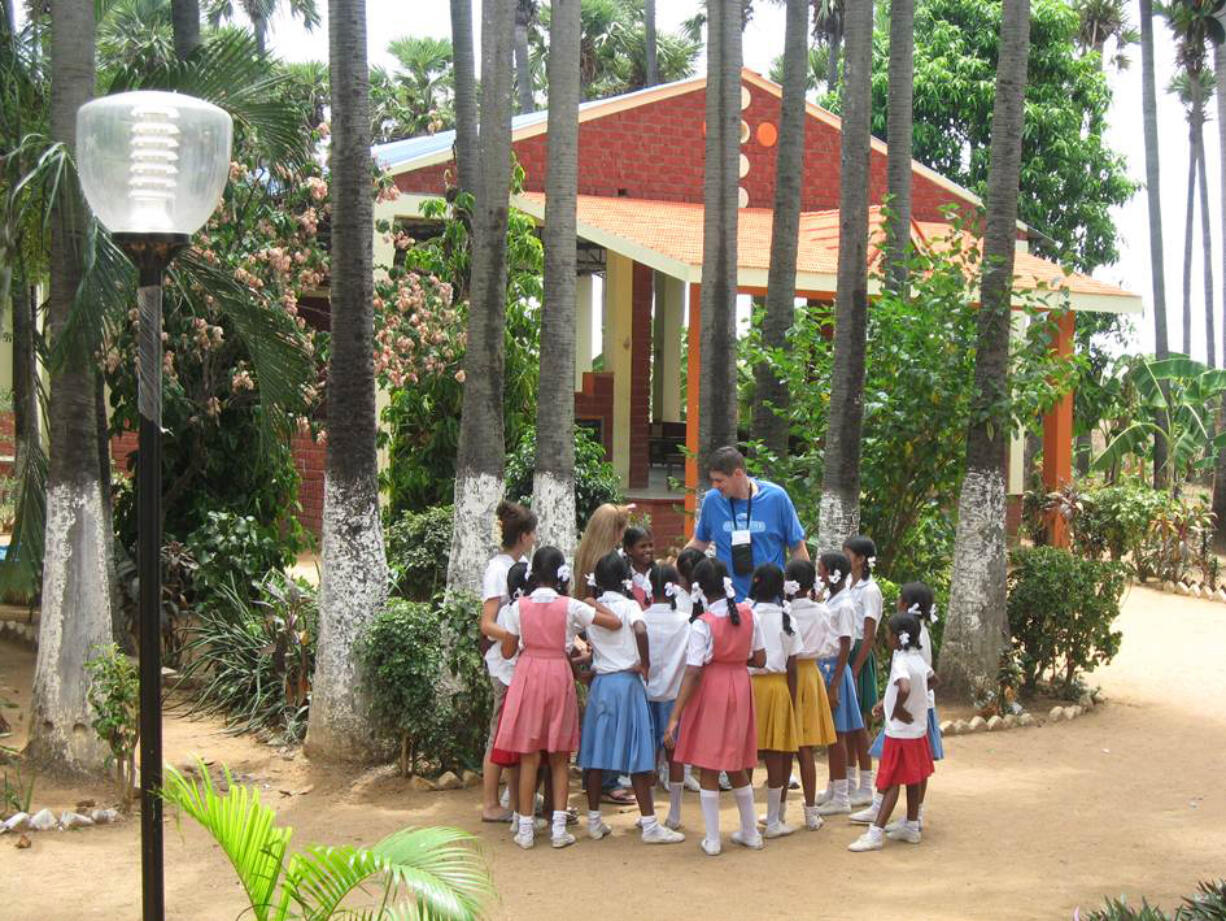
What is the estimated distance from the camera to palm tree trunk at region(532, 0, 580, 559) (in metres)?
11.0

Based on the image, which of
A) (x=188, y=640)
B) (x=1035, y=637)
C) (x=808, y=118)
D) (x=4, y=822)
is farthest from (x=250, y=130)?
(x=808, y=118)

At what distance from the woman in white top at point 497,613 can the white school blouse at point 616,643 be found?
480 mm

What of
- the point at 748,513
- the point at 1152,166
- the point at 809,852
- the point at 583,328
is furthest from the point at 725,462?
the point at 1152,166

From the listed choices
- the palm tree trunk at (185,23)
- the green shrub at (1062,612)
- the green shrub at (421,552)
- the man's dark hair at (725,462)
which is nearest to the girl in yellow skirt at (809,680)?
the man's dark hair at (725,462)

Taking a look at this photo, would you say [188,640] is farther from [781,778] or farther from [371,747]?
[781,778]

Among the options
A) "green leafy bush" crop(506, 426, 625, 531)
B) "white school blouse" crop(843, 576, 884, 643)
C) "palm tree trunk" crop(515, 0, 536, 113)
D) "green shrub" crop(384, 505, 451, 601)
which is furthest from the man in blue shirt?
"palm tree trunk" crop(515, 0, 536, 113)

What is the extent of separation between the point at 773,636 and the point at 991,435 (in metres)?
4.49

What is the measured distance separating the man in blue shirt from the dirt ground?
4.75ft

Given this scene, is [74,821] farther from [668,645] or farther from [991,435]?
[991,435]

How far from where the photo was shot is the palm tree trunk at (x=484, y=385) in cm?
1064

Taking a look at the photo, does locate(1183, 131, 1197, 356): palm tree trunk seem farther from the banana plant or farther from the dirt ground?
the dirt ground

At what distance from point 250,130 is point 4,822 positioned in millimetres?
5070

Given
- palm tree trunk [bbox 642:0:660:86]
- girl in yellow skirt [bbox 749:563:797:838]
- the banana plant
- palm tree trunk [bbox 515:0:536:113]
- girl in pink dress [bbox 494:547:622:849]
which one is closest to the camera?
girl in pink dress [bbox 494:547:622:849]

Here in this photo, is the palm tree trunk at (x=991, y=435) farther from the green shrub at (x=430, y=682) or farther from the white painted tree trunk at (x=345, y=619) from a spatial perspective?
the white painted tree trunk at (x=345, y=619)
